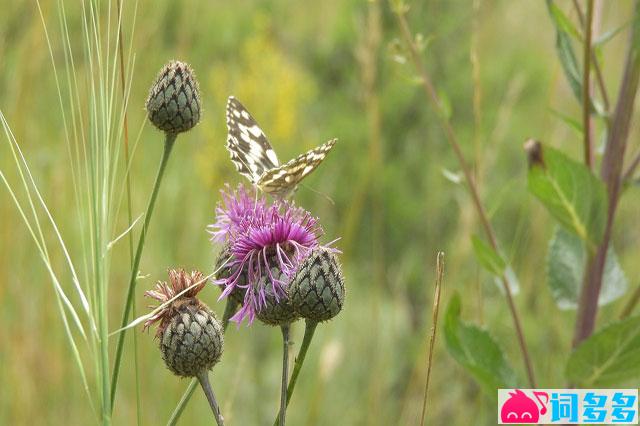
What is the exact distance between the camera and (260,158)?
174cm

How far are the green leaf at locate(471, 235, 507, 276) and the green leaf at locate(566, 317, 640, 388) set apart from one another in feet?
0.78

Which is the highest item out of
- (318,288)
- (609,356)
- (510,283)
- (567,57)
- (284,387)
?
(567,57)

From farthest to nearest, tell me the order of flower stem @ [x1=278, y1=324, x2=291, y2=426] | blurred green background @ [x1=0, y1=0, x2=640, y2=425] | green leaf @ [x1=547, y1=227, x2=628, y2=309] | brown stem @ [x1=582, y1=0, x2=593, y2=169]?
blurred green background @ [x1=0, y1=0, x2=640, y2=425] < green leaf @ [x1=547, y1=227, x2=628, y2=309] < brown stem @ [x1=582, y1=0, x2=593, y2=169] < flower stem @ [x1=278, y1=324, x2=291, y2=426]

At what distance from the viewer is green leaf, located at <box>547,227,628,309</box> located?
6.39 feet

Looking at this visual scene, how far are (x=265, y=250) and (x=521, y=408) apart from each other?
783 millimetres

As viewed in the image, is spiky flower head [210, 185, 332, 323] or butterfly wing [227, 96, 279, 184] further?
butterfly wing [227, 96, 279, 184]

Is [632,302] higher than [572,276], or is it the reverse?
[572,276]

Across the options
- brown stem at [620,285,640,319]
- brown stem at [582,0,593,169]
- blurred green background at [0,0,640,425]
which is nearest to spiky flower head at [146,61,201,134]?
blurred green background at [0,0,640,425]

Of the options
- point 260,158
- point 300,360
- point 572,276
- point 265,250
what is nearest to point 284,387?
point 300,360

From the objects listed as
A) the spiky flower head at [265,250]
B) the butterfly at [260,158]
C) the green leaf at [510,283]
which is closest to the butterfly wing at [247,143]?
the butterfly at [260,158]

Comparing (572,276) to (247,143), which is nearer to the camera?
(247,143)

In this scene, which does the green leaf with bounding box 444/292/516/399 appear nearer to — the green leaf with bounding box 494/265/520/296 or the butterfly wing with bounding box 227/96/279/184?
the green leaf with bounding box 494/265/520/296

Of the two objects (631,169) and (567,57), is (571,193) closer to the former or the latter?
(631,169)

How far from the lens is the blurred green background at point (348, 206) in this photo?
303 cm
